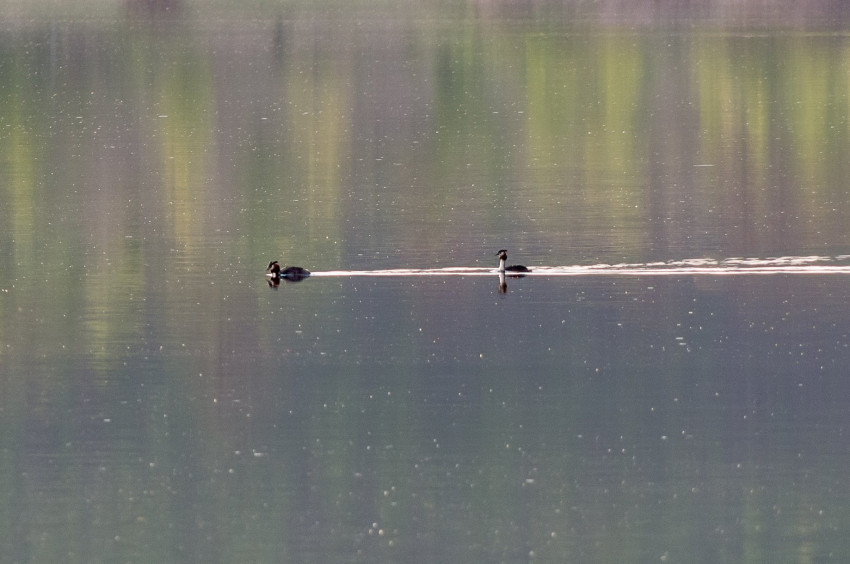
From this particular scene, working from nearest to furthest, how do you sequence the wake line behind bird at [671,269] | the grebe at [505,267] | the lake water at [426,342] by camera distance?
the lake water at [426,342]
the grebe at [505,267]
the wake line behind bird at [671,269]

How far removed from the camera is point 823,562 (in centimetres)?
1659

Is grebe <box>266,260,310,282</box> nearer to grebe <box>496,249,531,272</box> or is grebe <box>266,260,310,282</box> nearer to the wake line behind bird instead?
the wake line behind bird

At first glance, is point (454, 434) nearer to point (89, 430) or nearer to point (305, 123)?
point (89, 430)

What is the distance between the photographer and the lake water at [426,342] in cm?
1797

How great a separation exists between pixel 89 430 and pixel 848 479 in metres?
7.38

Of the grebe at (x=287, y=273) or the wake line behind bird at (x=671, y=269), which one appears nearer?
the grebe at (x=287, y=273)

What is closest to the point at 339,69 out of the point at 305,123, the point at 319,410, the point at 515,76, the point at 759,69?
the point at 515,76

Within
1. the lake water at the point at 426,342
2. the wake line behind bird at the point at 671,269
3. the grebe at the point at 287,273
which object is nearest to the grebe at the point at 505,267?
the wake line behind bird at the point at 671,269

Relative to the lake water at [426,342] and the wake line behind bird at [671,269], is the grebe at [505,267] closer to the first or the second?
the wake line behind bird at [671,269]

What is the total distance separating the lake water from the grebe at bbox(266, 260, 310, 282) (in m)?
A: 0.28

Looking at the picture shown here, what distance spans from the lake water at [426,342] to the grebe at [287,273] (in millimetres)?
275

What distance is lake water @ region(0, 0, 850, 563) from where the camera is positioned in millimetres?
17969

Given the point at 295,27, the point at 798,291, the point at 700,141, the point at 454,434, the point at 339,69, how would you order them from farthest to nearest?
the point at 295,27, the point at 339,69, the point at 700,141, the point at 798,291, the point at 454,434

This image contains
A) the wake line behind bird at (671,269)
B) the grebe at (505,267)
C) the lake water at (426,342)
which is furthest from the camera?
the wake line behind bird at (671,269)
